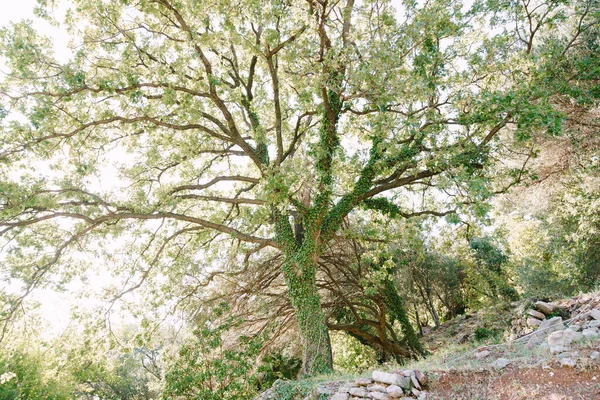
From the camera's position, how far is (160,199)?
8102 millimetres

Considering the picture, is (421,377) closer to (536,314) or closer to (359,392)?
(359,392)

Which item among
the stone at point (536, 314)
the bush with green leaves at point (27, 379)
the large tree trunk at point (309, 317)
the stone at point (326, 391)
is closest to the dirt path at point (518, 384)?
the stone at point (326, 391)

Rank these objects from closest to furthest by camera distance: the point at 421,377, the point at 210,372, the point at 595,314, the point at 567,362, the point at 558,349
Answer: the point at 567,362, the point at 558,349, the point at 421,377, the point at 595,314, the point at 210,372

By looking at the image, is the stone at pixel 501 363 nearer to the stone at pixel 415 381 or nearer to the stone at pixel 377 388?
the stone at pixel 415 381

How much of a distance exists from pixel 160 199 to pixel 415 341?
948 centimetres

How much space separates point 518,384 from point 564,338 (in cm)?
147

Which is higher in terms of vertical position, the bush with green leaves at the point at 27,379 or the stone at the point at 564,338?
the bush with green leaves at the point at 27,379

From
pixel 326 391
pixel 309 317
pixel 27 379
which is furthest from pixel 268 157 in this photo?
pixel 27 379

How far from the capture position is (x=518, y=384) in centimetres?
400

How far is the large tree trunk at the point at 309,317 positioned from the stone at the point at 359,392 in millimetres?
3013

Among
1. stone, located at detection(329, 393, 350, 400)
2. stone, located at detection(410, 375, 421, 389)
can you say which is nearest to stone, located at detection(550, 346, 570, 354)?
stone, located at detection(410, 375, 421, 389)

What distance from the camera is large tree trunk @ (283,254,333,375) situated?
7.97 m

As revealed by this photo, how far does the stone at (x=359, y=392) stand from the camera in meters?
4.79

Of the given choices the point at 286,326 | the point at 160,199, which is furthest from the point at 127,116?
the point at 286,326
